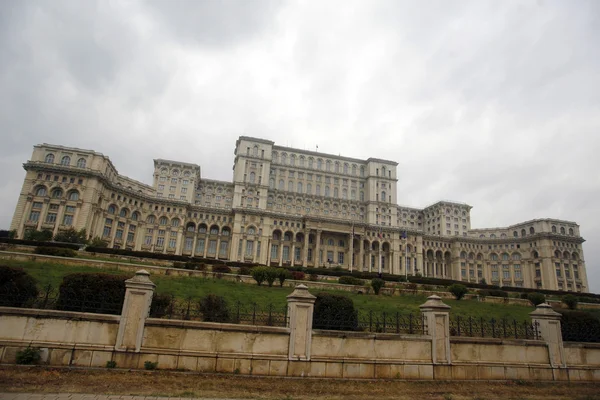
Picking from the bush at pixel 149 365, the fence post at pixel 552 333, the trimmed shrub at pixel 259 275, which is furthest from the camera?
the trimmed shrub at pixel 259 275

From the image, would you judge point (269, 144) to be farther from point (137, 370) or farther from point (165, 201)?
point (137, 370)

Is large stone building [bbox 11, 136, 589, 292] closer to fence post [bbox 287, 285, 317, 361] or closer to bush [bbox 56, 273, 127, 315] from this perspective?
fence post [bbox 287, 285, 317, 361]

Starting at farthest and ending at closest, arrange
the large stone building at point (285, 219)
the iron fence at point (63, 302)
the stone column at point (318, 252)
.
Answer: the stone column at point (318, 252), the large stone building at point (285, 219), the iron fence at point (63, 302)

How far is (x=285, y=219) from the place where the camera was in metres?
78.5

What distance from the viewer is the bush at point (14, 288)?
10945 millimetres

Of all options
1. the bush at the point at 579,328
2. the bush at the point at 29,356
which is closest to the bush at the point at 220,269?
the bush at the point at 29,356

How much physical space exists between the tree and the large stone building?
575cm

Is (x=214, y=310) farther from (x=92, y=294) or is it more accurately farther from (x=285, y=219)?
(x=285, y=219)

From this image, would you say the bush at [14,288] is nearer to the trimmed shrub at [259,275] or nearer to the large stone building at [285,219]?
the trimmed shrub at [259,275]

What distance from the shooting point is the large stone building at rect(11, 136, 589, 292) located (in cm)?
6450

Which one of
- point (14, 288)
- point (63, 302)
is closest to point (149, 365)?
point (63, 302)

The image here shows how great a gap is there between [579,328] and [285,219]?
6533cm

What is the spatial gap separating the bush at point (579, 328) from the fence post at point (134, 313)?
16157 millimetres

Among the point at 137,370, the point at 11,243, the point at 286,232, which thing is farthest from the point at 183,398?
the point at 286,232
